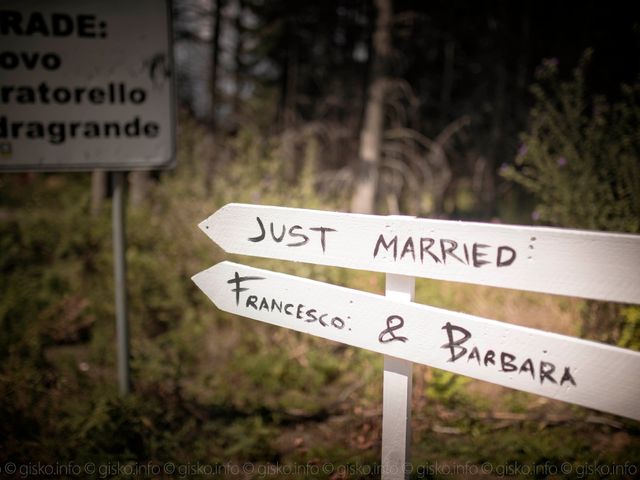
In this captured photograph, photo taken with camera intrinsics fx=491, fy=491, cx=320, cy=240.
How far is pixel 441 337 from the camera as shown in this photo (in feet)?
5.19

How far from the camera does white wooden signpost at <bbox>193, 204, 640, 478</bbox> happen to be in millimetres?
1335

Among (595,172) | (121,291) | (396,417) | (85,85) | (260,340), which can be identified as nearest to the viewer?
(396,417)

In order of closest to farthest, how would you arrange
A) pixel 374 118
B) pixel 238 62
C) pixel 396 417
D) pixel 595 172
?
pixel 396 417
pixel 595 172
pixel 374 118
pixel 238 62

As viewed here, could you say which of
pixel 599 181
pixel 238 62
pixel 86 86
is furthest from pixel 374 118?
pixel 238 62

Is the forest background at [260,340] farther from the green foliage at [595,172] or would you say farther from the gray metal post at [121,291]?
the gray metal post at [121,291]

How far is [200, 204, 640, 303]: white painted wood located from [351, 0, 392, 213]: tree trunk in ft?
19.9

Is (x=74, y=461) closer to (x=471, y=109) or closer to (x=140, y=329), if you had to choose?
(x=140, y=329)

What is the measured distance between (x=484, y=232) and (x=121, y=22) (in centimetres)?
233

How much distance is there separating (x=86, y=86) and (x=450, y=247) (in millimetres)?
2228

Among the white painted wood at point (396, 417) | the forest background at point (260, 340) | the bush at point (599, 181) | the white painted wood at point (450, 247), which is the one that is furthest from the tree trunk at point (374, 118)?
the white painted wood at point (396, 417)

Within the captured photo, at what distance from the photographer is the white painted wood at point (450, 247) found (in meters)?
1.32

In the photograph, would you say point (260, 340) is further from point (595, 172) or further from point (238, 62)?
point (238, 62)

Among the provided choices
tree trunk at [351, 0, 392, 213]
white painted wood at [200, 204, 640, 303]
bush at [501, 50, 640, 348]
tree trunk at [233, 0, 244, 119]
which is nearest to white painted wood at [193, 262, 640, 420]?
white painted wood at [200, 204, 640, 303]

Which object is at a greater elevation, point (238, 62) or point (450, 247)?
point (238, 62)
